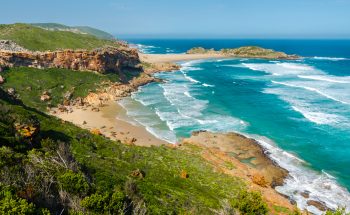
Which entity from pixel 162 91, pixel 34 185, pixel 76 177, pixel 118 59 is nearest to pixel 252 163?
pixel 76 177

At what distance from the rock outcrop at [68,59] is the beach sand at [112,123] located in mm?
18463

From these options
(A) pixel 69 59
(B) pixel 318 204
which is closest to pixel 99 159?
(B) pixel 318 204

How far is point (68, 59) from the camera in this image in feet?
264

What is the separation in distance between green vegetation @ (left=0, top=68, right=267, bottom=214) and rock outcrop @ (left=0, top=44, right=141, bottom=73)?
35925mm

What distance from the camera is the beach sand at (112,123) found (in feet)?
160

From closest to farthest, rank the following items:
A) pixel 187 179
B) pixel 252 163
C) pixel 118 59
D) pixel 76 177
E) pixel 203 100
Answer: pixel 76 177 → pixel 187 179 → pixel 252 163 → pixel 203 100 → pixel 118 59

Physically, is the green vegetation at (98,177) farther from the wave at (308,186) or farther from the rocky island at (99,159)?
the wave at (308,186)

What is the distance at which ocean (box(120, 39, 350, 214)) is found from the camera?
3944 centimetres

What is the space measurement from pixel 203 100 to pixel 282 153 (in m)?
30.9

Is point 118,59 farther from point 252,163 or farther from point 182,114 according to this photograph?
point 252,163

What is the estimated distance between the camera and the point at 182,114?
6281cm

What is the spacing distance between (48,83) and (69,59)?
12.4 meters

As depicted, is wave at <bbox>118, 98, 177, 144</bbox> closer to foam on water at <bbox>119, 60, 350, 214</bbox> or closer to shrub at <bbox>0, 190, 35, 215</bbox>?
foam on water at <bbox>119, 60, 350, 214</bbox>

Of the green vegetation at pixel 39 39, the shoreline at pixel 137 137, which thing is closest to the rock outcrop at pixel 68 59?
the green vegetation at pixel 39 39
